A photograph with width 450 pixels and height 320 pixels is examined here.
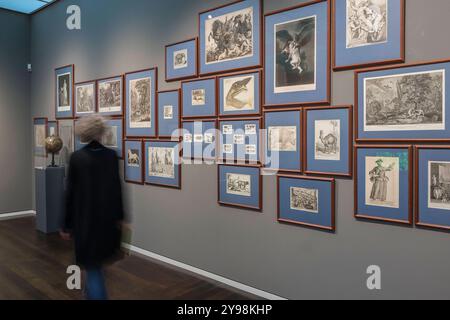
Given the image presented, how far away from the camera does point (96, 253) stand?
2.38 meters

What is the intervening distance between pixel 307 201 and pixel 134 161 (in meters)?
2.34

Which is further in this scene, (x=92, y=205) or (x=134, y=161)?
(x=134, y=161)

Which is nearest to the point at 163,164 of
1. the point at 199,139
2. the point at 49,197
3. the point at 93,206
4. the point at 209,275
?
the point at 199,139

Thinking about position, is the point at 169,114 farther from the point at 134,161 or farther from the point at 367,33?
the point at 367,33

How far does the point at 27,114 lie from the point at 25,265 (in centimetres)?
342

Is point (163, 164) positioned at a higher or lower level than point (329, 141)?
lower

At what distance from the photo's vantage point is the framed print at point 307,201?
2.76 meters

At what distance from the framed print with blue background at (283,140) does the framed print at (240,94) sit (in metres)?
0.18

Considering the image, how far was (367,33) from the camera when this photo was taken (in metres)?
2.53

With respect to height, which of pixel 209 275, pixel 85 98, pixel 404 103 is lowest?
pixel 209 275

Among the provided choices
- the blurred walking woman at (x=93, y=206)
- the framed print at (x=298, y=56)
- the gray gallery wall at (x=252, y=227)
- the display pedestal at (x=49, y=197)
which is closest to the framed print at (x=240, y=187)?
the gray gallery wall at (x=252, y=227)

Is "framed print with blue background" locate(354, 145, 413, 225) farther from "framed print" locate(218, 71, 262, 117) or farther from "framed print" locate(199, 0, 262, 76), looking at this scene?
"framed print" locate(199, 0, 262, 76)

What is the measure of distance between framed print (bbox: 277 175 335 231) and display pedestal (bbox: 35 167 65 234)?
366 centimetres
